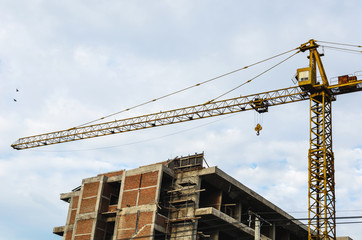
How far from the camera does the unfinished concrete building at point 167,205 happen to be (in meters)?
53.3

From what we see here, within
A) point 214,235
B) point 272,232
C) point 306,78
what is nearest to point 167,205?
point 214,235

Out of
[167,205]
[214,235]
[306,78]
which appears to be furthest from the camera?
[306,78]

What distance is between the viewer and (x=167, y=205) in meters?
56.0

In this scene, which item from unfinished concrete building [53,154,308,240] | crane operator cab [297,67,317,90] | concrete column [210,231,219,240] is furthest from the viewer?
crane operator cab [297,67,317,90]

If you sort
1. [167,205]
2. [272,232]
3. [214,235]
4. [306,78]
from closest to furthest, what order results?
[214,235], [167,205], [306,78], [272,232]

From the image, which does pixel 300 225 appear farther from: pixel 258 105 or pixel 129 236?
pixel 129 236

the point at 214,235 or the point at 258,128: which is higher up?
the point at 258,128

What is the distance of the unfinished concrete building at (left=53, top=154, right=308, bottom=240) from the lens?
53.3 m

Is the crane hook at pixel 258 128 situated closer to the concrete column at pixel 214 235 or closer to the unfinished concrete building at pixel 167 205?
the unfinished concrete building at pixel 167 205

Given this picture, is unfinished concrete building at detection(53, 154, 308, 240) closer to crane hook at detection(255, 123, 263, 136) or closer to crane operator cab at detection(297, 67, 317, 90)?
crane hook at detection(255, 123, 263, 136)

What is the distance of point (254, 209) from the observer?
62.2 m

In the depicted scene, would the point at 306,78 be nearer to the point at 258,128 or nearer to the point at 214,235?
the point at 258,128

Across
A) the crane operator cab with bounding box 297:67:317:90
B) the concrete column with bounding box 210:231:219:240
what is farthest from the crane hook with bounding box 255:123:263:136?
the concrete column with bounding box 210:231:219:240

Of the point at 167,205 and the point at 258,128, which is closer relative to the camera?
the point at 167,205
